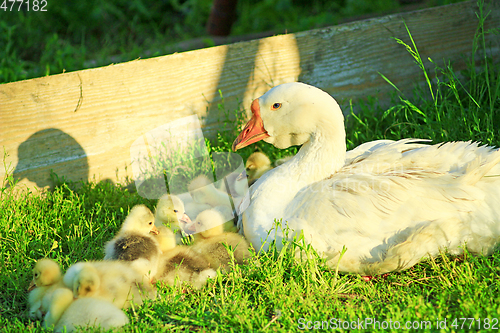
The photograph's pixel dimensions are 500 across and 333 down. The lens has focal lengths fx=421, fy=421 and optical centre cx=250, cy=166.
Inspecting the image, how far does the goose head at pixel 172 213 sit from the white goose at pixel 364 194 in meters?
0.53

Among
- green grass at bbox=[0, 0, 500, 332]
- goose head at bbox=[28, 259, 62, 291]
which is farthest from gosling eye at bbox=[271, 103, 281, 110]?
goose head at bbox=[28, 259, 62, 291]

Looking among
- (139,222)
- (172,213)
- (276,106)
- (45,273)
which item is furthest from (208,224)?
(45,273)

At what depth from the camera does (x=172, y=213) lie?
3.68 metres

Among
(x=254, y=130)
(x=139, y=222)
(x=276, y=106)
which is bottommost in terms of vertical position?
(x=139, y=222)

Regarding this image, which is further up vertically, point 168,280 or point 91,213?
point 91,213

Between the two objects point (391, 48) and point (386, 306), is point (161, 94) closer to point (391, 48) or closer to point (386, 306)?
point (391, 48)

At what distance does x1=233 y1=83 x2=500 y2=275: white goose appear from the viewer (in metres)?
2.98

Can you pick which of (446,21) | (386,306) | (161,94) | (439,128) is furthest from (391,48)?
(386,306)

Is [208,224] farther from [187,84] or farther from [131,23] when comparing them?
[131,23]

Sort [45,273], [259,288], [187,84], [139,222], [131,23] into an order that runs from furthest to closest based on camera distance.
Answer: [131,23], [187,84], [139,222], [259,288], [45,273]

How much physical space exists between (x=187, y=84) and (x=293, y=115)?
1.98 m

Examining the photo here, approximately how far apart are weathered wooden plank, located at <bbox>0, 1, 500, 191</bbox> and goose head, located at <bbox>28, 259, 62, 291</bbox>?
1.89m

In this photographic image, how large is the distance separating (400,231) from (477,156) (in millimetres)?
943

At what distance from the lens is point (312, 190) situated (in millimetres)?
3240
